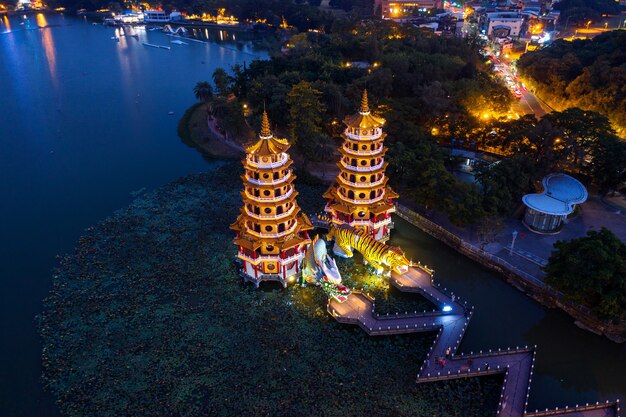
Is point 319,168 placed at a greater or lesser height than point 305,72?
lesser

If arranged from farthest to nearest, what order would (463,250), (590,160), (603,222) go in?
1. (590,160)
2. (603,222)
3. (463,250)

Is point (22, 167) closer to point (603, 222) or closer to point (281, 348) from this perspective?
point (281, 348)

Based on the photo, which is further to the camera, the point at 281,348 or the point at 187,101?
the point at 187,101

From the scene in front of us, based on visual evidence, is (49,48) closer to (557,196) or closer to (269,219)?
(269,219)

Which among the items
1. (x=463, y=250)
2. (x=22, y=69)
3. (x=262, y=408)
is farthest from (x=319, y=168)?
(x=22, y=69)

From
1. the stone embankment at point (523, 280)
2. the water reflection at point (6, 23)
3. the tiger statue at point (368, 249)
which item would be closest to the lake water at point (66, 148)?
the water reflection at point (6, 23)

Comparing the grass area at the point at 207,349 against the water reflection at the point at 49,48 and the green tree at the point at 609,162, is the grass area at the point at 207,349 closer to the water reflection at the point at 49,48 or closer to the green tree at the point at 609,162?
the green tree at the point at 609,162
